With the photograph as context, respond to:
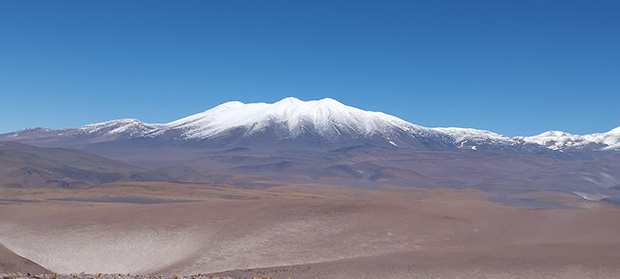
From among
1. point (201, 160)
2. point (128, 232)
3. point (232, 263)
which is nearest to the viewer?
point (232, 263)

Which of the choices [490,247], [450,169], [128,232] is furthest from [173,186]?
[450,169]

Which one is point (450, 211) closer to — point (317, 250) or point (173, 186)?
point (317, 250)

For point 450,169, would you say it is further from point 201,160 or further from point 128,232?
point 128,232

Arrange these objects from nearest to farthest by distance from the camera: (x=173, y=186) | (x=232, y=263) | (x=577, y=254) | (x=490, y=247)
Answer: (x=577, y=254), (x=490, y=247), (x=232, y=263), (x=173, y=186)

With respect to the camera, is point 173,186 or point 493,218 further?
point 173,186

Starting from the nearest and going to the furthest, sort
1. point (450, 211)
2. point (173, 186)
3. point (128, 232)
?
1. point (128, 232)
2. point (450, 211)
3. point (173, 186)

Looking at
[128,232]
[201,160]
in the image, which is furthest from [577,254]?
[201,160]
